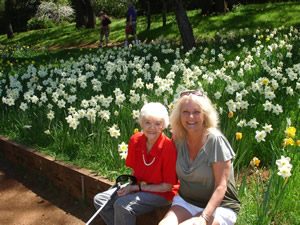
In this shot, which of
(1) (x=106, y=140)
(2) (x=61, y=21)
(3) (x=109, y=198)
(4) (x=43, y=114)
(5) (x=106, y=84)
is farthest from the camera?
(2) (x=61, y=21)

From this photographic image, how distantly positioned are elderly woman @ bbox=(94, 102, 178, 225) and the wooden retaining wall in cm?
17

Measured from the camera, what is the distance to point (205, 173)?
2215mm

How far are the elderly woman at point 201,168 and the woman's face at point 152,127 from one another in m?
0.11

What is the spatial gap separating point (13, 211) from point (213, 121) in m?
2.28

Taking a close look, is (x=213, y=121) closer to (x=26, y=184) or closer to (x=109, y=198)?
(x=109, y=198)

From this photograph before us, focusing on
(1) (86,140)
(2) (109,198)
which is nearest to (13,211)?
(1) (86,140)

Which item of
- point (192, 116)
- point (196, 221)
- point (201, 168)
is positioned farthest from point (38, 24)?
point (196, 221)

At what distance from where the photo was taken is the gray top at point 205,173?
2.18m

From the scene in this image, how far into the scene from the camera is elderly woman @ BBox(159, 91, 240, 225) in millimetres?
2141

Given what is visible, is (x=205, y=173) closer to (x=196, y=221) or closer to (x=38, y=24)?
(x=196, y=221)

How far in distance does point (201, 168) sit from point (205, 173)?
0.13ft

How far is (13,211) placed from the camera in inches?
→ 132

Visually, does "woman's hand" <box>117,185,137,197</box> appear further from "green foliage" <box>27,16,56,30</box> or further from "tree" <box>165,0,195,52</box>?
"green foliage" <box>27,16,56,30</box>

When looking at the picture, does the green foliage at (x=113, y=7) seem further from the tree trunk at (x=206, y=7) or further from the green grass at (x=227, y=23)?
the tree trunk at (x=206, y=7)
